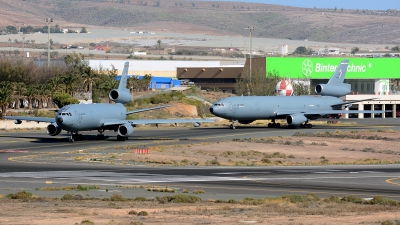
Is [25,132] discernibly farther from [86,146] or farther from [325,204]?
[325,204]

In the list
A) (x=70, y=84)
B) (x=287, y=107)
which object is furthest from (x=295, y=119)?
(x=70, y=84)

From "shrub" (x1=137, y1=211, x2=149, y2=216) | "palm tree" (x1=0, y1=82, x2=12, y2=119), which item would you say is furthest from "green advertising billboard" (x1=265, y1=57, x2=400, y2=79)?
"shrub" (x1=137, y1=211, x2=149, y2=216)

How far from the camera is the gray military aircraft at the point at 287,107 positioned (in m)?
90.6

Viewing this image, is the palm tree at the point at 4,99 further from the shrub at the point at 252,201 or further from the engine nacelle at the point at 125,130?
the shrub at the point at 252,201

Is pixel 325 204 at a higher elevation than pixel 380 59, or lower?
lower

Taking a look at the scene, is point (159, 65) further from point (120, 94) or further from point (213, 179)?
point (213, 179)

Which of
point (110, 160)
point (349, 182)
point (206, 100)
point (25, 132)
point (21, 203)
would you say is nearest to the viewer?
point (21, 203)

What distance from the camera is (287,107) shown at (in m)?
96.8

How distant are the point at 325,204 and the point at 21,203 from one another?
1325 cm

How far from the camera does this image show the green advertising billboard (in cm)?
15412

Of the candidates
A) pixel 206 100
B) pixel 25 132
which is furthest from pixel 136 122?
pixel 206 100

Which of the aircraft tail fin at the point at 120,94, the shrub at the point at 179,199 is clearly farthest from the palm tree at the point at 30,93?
the shrub at the point at 179,199

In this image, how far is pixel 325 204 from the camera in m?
32.1

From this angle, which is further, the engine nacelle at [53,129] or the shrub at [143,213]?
the engine nacelle at [53,129]
